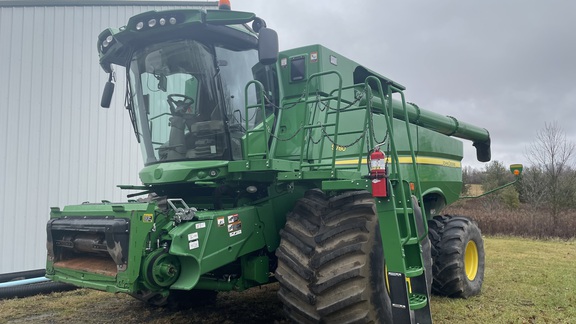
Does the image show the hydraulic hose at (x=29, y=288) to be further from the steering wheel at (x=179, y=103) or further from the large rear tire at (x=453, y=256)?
the large rear tire at (x=453, y=256)

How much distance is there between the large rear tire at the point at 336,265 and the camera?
3.68 m

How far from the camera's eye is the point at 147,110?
4832 mm

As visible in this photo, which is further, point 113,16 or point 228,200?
point 113,16

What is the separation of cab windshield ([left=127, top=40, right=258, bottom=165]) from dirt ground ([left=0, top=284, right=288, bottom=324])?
6.32 ft

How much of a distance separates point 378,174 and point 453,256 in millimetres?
3243

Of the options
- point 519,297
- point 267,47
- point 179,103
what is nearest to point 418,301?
point 267,47

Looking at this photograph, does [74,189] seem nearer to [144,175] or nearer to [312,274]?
[144,175]

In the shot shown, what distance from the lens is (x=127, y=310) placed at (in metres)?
5.80

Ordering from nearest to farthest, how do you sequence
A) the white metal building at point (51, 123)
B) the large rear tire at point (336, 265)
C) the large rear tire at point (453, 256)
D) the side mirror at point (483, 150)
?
the large rear tire at point (336, 265), the large rear tire at point (453, 256), the white metal building at point (51, 123), the side mirror at point (483, 150)

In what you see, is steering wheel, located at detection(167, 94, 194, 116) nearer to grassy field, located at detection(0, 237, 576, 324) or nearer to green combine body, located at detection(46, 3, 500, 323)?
green combine body, located at detection(46, 3, 500, 323)

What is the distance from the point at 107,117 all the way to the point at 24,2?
241 cm

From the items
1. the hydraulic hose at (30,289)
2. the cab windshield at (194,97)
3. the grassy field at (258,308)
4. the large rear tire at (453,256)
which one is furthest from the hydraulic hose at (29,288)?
the large rear tire at (453,256)

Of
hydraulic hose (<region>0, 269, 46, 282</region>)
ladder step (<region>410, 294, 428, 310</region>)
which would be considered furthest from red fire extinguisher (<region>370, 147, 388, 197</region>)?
hydraulic hose (<region>0, 269, 46, 282</region>)

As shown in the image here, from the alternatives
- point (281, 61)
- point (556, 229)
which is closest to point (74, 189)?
point (281, 61)
